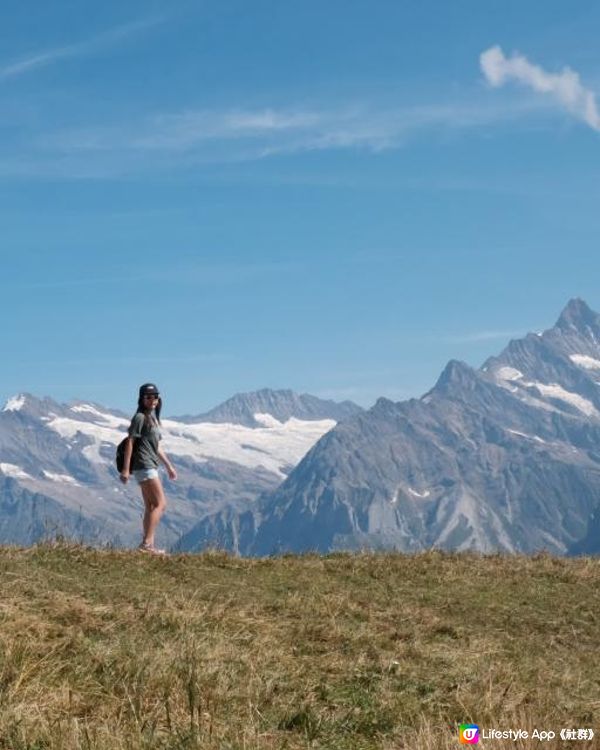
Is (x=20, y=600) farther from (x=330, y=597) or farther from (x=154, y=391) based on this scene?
(x=154, y=391)

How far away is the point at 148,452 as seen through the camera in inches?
776

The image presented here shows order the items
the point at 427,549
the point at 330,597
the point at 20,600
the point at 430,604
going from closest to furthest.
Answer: the point at 20,600
the point at 330,597
the point at 430,604
the point at 427,549

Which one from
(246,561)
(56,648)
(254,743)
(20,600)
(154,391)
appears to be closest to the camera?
(254,743)

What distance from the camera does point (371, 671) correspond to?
11297 millimetres

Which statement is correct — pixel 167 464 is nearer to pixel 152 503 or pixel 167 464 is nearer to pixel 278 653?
pixel 152 503

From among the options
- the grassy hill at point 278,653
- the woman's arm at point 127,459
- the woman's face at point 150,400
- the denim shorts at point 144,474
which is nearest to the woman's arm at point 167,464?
the denim shorts at point 144,474

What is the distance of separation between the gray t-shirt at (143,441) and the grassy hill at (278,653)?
229cm

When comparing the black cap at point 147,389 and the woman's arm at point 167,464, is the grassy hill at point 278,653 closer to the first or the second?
the woman's arm at point 167,464

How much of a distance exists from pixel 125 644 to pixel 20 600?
2.28m

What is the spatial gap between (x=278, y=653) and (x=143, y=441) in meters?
8.61

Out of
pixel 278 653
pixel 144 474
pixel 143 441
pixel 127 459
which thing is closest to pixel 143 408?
pixel 143 441

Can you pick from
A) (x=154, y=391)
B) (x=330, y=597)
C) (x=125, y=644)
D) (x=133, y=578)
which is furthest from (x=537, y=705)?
(x=154, y=391)

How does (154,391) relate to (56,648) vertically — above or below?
above

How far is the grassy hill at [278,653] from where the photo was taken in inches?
351
